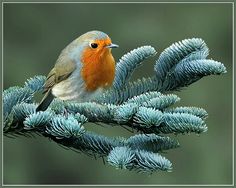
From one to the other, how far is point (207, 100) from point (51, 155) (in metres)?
1.97

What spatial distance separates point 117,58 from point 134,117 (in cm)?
371

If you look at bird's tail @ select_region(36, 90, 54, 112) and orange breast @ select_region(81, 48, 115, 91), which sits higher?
orange breast @ select_region(81, 48, 115, 91)

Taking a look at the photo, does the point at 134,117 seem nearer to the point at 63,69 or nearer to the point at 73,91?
the point at 73,91

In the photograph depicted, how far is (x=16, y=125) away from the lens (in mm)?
3654

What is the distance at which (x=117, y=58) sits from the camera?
719 cm

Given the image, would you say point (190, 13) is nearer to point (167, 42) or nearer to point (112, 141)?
point (167, 42)

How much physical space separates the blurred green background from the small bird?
85.8 inches

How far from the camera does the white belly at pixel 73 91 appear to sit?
4508mm

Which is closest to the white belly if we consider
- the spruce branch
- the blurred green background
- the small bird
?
the small bird

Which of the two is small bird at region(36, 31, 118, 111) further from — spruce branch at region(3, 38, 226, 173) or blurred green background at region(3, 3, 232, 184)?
blurred green background at region(3, 3, 232, 184)

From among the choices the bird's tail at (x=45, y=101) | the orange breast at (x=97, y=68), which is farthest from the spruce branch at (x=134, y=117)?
the orange breast at (x=97, y=68)

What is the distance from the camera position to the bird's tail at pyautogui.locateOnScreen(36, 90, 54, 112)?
375cm

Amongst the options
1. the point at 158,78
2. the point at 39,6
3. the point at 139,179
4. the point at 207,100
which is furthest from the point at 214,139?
the point at 158,78

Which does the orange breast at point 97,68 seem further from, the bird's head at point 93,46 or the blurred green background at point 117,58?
the blurred green background at point 117,58
